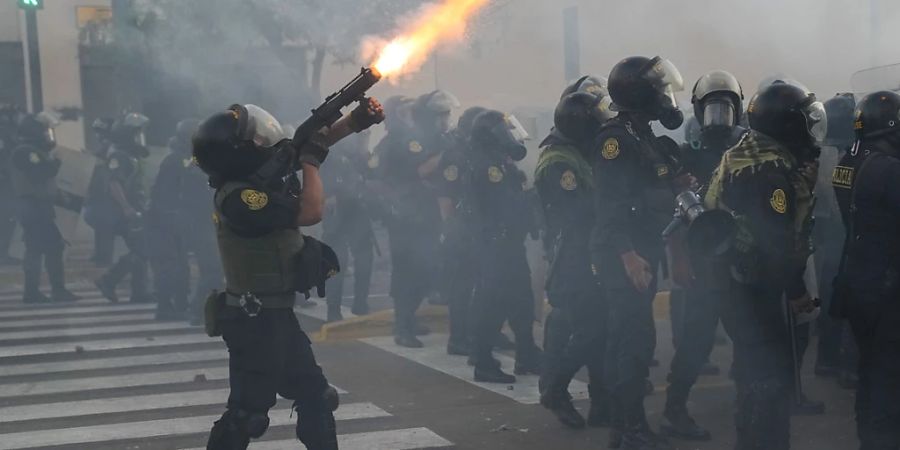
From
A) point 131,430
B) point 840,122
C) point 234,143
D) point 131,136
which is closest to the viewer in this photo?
point 234,143

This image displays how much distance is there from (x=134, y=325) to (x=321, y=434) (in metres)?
6.44

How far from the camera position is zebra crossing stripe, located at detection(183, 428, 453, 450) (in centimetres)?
646

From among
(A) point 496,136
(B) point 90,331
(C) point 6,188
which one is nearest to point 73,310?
(B) point 90,331

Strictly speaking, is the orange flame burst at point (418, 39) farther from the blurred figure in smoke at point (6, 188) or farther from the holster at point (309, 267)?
the blurred figure in smoke at point (6, 188)

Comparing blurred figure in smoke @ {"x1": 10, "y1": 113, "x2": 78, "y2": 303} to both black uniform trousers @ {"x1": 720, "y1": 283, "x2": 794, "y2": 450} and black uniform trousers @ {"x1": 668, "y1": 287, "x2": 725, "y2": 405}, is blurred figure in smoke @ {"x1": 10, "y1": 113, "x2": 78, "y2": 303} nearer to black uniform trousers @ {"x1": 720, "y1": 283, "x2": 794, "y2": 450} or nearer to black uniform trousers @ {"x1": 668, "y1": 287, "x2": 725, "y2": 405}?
black uniform trousers @ {"x1": 668, "y1": 287, "x2": 725, "y2": 405}

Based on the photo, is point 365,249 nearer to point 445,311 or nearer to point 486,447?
point 445,311

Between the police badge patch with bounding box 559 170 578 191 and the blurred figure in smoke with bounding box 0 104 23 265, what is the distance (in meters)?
10.6

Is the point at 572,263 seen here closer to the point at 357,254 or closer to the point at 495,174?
the point at 495,174

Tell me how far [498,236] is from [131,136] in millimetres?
6075

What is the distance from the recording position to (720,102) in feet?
21.2

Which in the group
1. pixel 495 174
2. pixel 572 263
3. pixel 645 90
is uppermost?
pixel 645 90

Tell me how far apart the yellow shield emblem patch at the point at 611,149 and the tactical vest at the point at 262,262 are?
1.57 m

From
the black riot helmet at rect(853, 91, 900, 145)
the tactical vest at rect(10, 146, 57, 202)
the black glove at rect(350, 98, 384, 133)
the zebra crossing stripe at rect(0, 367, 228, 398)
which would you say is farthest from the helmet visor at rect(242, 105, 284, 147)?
the tactical vest at rect(10, 146, 57, 202)

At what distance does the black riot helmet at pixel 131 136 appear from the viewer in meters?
13.0
